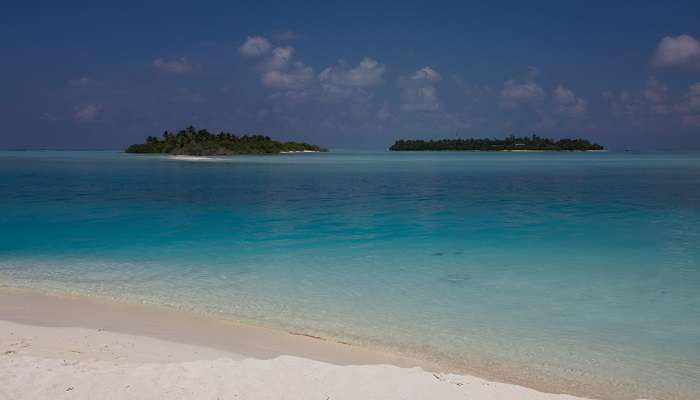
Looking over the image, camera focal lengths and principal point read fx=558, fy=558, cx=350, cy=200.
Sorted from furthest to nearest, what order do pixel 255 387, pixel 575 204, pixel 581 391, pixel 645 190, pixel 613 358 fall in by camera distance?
pixel 645 190
pixel 575 204
pixel 613 358
pixel 581 391
pixel 255 387

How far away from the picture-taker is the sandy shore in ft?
17.1

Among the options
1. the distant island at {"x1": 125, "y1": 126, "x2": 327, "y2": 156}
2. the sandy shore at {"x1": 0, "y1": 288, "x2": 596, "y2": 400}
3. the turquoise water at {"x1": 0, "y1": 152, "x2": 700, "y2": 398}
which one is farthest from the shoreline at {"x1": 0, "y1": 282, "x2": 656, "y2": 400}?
the distant island at {"x1": 125, "y1": 126, "x2": 327, "y2": 156}

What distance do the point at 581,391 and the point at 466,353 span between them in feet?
4.89

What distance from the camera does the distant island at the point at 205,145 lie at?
404ft

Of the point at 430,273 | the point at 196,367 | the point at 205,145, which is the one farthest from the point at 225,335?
the point at 205,145

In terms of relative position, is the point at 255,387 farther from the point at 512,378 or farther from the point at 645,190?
the point at 645,190

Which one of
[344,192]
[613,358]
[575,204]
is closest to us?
[613,358]

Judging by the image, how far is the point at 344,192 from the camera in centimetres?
3219

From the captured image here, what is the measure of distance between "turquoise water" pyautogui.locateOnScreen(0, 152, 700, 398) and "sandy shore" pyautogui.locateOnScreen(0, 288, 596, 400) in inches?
36.9

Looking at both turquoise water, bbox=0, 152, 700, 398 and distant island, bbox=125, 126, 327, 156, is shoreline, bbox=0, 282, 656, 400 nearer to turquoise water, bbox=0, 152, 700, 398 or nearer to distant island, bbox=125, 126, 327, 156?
turquoise water, bbox=0, 152, 700, 398

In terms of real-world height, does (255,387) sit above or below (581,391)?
above

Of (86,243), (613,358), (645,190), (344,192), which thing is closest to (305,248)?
(86,243)

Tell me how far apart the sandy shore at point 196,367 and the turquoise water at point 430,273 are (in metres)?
0.94

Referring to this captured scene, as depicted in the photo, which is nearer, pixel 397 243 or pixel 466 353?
pixel 466 353
